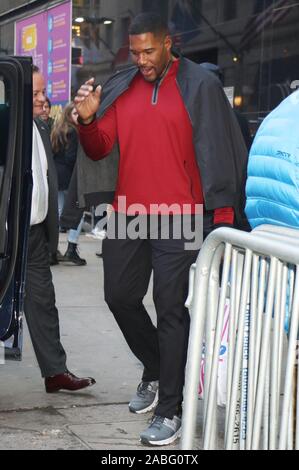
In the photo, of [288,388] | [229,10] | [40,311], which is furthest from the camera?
[229,10]

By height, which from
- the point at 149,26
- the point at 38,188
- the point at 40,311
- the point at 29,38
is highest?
the point at 29,38

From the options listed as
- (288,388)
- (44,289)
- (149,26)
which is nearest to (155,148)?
(149,26)

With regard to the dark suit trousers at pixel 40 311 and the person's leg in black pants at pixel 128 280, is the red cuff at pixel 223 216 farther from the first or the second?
the dark suit trousers at pixel 40 311

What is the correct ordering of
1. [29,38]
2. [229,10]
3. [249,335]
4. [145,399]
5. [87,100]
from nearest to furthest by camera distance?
1. [249,335]
2. [87,100]
3. [145,399]
4. [229,10]
5. [29,38]

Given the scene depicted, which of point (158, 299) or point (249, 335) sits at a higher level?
point (249, 335)

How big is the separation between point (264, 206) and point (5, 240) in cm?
178

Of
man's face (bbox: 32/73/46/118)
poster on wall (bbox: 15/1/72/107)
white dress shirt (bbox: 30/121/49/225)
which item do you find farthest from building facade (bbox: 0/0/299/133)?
white dress shirt (bbox: 30/121/49/225)

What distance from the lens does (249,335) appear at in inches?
118

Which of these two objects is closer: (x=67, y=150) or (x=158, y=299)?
(x=158, y=299)

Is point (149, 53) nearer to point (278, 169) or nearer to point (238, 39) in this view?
point (278, 169)

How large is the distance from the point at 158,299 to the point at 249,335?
4.99 feet

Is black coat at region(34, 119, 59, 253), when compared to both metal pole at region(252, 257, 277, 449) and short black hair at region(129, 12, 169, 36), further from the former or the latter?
metal pole at region(252, 257, 277, 449)
